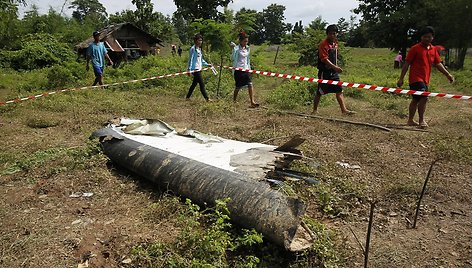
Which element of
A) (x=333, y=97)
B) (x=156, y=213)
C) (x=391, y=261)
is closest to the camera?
(x=391, y=261)

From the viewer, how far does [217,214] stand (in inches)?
109

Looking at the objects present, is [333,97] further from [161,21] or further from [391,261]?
[161,21]

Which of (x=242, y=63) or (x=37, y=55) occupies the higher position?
(x=37, y=55)

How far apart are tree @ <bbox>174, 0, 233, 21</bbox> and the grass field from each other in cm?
2981

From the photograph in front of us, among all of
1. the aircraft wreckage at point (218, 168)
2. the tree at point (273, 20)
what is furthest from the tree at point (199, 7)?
the tree at point (273, 20)

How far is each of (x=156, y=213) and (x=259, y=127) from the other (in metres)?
3.08

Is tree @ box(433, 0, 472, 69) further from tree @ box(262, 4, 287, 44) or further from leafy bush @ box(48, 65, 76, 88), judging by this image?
tree @ box(262, 4, 287, 44)

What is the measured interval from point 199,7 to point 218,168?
1336 inches

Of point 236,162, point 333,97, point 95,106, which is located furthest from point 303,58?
point 236,162

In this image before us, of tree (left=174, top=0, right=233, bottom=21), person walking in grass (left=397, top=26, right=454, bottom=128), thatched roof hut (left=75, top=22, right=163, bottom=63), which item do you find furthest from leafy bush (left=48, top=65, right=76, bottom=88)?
tree (left=174, top=0, right=233, bottom=21)

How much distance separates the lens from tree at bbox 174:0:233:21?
113ft

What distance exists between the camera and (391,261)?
2.49m

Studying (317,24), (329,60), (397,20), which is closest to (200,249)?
(329,60)

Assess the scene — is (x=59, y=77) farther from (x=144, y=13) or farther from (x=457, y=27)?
(x=144, y=13)
